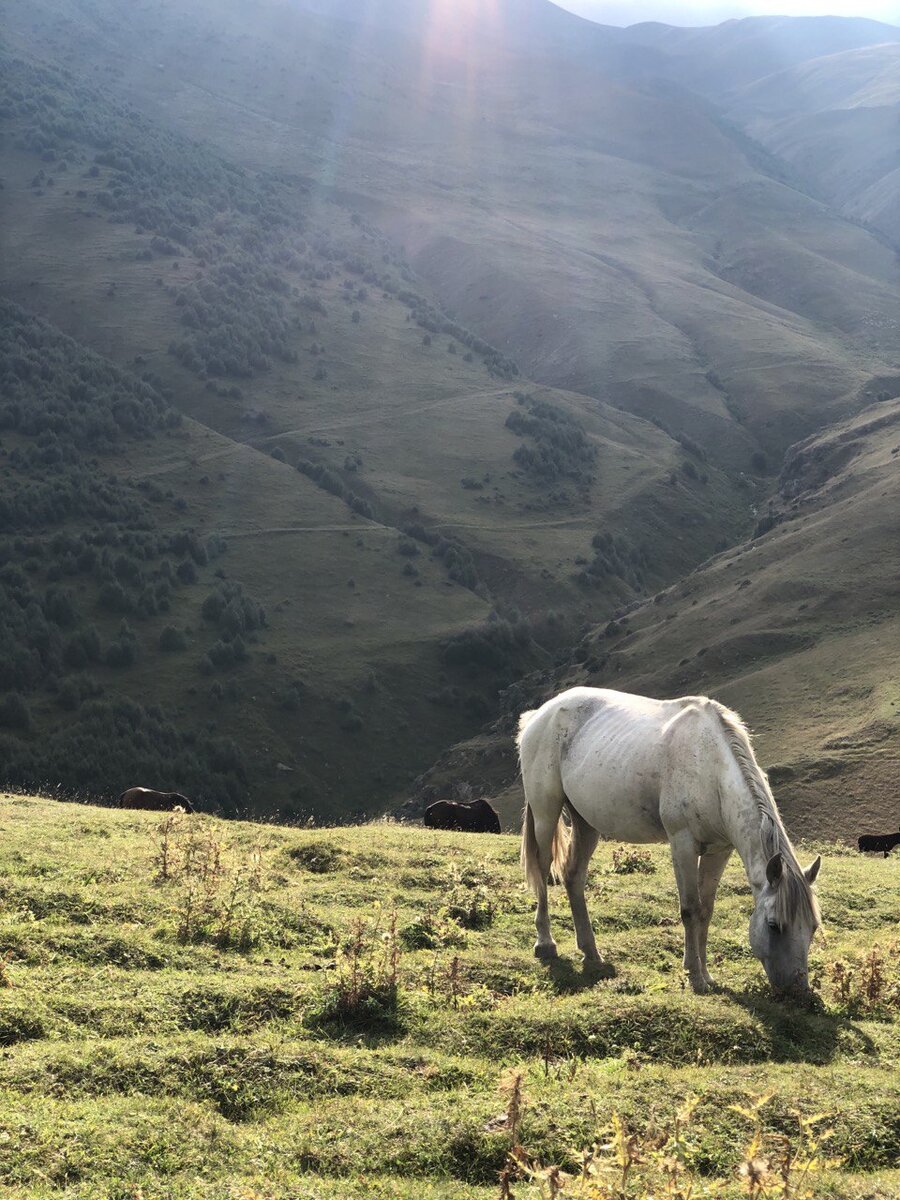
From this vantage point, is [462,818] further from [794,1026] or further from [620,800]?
[794,1026]

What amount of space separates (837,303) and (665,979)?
18062 cm

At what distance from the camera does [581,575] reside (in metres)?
88.1

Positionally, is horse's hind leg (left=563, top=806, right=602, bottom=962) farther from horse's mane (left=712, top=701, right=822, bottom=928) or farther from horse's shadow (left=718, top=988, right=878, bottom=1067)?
horse's mane (left=712, top=701, right=822, bottom=928)

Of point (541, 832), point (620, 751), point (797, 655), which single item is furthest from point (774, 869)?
point (797, 655)

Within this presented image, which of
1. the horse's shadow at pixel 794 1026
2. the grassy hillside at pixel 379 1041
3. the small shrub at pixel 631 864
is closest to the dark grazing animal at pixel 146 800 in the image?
the grassy hillside at pixel 379 1041

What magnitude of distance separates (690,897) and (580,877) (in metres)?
1.67

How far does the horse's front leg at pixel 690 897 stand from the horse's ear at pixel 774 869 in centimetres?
111

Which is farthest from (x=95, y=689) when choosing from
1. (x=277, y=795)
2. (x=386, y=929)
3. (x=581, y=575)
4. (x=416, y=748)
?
(x=386, y=929)

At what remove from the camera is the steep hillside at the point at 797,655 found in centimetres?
3700

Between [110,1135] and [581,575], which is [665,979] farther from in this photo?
[581,575]

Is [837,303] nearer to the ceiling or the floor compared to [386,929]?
nearer to the ceiling

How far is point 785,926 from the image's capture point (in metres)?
9.35

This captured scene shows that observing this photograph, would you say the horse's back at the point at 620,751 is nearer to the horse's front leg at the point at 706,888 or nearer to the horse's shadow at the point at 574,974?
the horse's front leg at the point at 706,888

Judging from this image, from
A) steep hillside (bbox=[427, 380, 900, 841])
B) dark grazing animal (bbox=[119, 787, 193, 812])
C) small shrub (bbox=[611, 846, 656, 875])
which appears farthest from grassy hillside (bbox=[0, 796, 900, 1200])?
steep hillside (bbox=[427, 380, 900, 841])
